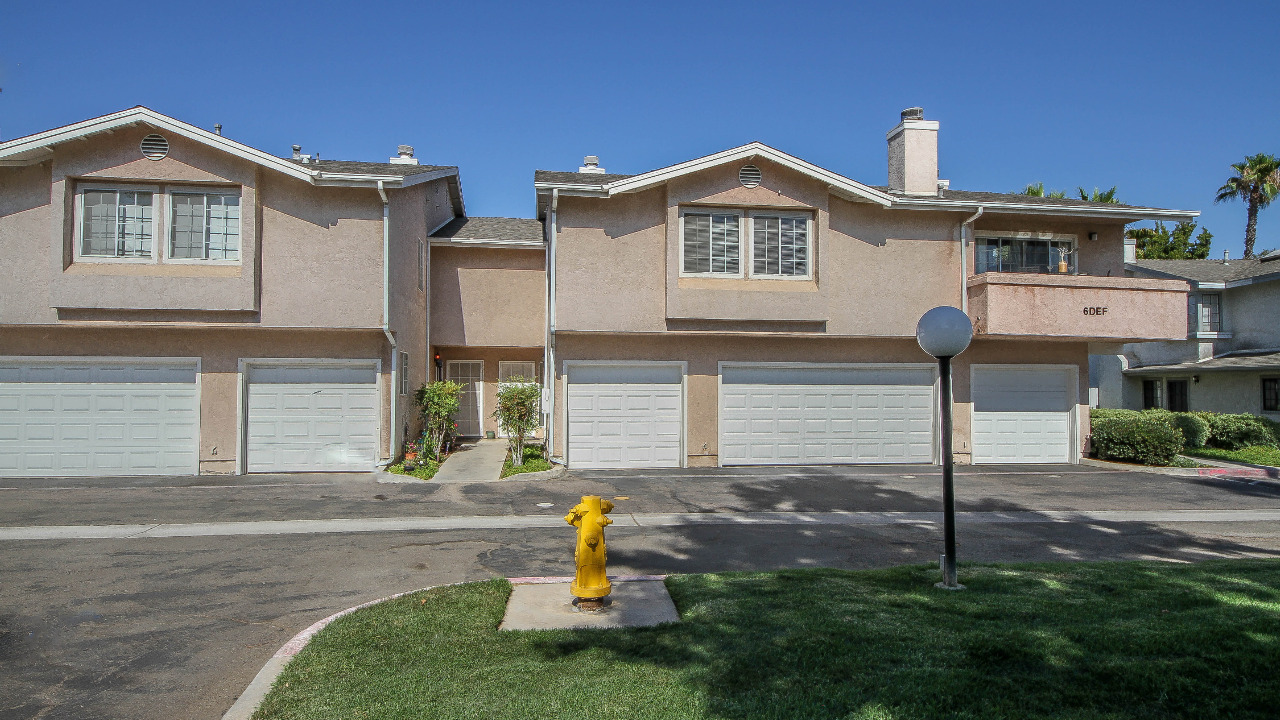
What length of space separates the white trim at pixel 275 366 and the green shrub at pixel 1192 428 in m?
20.7

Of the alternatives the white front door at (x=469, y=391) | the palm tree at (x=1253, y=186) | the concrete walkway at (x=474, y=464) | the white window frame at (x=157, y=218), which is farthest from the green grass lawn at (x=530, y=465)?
the palm tree at (x=1253, y=186)

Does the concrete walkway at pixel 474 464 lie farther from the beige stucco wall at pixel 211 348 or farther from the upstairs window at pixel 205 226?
the upstairs window at pixel 205 226

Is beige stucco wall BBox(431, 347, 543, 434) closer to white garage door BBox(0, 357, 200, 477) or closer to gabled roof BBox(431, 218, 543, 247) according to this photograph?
gabled roof BBox(431, 218, 543, 247)

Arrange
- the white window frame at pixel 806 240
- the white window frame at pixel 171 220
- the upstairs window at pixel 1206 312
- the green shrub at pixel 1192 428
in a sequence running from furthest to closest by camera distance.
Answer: the upstairs window at pixel 1206 312 → the green shrub at pixel 1192 428 → the white window frame at pixel 806 240 → the white window frame at pixel 171 220

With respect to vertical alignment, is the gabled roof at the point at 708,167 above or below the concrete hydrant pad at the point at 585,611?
above

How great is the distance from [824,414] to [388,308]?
9.52m

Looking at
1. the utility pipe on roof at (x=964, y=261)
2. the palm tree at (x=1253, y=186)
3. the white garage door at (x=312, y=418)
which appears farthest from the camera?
the palm tree at (x=1253, y=186)

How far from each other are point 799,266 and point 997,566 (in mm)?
9480

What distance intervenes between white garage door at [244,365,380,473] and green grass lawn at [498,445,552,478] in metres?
2.65

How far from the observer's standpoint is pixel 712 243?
A: 51.9 ft

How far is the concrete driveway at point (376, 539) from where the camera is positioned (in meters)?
5.43

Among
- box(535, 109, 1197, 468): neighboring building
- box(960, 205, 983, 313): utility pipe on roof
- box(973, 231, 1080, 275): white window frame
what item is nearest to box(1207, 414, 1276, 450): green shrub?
box(535, 109, 1197, 468): neighboring building

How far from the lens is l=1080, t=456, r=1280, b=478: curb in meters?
16.0

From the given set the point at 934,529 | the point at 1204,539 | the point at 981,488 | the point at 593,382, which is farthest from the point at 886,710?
the point at 593,382
